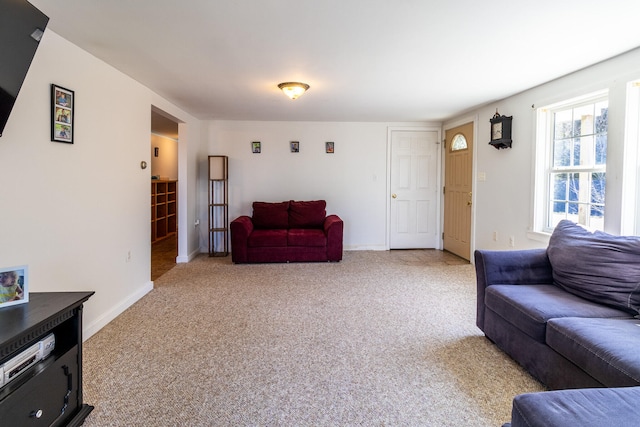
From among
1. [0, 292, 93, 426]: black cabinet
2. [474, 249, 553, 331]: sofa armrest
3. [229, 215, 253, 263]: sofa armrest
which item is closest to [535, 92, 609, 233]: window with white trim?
[474, 249, 553, 331]: sofa armrest

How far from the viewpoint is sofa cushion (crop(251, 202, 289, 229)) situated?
548cm

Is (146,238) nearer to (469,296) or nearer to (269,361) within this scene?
(269,361)

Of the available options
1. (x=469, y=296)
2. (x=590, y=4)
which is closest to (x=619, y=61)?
(x=590, y=4)

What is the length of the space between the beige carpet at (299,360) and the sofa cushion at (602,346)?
14.8 inches

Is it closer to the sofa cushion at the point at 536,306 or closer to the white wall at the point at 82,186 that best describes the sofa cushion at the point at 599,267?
the sofa cushion at the point at 536,306

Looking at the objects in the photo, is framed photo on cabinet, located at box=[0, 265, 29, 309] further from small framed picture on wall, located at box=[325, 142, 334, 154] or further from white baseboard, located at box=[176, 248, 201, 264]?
small framed picture on wall, located at box=[325, 142, 334, 154]

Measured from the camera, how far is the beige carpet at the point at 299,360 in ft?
5.78

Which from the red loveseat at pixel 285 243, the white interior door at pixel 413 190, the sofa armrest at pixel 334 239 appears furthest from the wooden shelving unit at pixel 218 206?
the white interior door at pixel 413 190

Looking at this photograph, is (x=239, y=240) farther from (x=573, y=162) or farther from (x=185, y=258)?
(x=573, y=162)

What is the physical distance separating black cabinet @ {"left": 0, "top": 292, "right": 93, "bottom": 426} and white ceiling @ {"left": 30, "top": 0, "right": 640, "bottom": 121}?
1598 mm

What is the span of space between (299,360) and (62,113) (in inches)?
87.8

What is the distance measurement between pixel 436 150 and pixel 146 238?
4.56m

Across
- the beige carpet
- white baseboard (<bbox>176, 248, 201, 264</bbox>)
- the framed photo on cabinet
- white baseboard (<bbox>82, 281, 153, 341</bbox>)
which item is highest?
the framed photo on cabinet

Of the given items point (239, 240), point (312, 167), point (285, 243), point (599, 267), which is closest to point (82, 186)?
point (239, 240)
